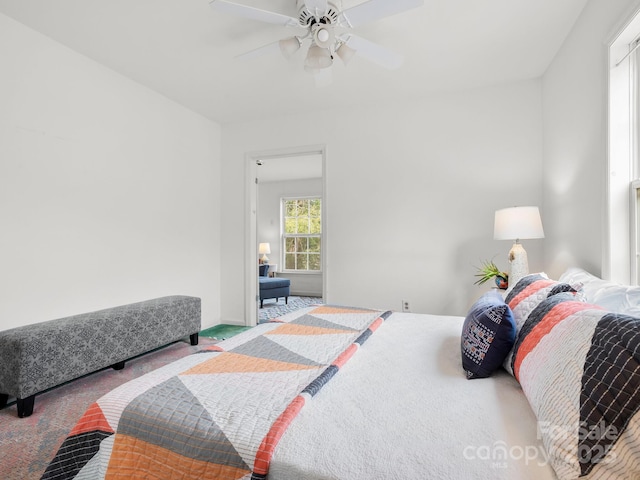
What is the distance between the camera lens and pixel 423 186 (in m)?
3.80

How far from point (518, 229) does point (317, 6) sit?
222 centimetres

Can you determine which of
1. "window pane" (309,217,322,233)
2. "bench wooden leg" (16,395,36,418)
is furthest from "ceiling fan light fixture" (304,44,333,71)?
"window pane" (309,217,322,233)

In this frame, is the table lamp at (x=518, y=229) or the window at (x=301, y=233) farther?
the window at (x=301, y=233)

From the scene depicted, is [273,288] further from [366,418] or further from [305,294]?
[366,418]

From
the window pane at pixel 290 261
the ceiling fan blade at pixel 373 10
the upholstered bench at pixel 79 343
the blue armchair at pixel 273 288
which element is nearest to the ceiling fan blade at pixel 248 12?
the ceiling fan blade at pixel 373 10

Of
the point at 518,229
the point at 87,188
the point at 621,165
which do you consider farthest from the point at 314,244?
the point at 621,165

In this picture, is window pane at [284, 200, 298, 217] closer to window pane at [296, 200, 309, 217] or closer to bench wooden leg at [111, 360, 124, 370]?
window pane at [296, 200, 309, 217]

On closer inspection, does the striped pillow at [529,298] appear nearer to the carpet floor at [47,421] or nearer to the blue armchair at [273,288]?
the carpet floor at [47,421]

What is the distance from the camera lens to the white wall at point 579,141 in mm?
2023

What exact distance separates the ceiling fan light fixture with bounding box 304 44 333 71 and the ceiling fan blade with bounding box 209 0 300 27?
0.75ft

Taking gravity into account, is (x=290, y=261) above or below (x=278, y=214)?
below

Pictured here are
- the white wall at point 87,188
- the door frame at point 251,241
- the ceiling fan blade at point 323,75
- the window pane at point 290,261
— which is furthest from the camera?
the window pane at point 290,261

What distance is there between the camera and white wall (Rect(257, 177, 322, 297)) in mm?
7426

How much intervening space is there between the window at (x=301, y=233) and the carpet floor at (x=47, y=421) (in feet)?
15.2
